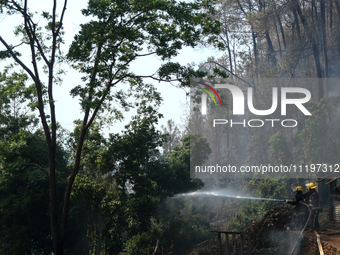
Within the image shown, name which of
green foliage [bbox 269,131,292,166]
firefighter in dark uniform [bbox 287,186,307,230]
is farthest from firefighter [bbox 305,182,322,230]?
green foliage [bbox 269,131,292,166]

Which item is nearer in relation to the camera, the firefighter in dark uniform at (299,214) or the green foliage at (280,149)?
the firefighter in dark uniform at (299,214)

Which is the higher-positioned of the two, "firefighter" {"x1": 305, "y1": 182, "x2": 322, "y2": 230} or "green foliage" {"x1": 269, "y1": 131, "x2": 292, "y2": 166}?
"green foliage" {"x1": 269, "y1": 131, "x2": 292, "y2": 166}

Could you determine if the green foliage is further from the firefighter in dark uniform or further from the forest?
the firefighter in dark uniform

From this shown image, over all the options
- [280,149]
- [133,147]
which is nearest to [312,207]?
[133,147]

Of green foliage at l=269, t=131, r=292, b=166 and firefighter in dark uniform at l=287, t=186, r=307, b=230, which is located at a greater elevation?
green foliage at l=269, t=131, r=292, b=166

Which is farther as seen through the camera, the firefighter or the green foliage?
the green foliage

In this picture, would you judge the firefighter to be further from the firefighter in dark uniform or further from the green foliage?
the green foliage

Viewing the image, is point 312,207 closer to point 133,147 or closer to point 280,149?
point 133,147

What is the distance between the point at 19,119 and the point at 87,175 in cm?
694

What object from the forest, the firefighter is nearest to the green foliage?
the forest

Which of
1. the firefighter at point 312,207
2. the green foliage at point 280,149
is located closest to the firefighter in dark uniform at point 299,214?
the firefighter at point 312,207

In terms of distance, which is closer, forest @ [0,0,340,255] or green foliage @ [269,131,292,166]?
forest @ [0,0,340,255]

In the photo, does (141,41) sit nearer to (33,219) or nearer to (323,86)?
(33,219)

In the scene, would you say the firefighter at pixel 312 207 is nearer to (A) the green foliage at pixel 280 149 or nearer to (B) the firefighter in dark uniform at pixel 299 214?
(B) the firefighter in dark uniform at pixel 299 214
